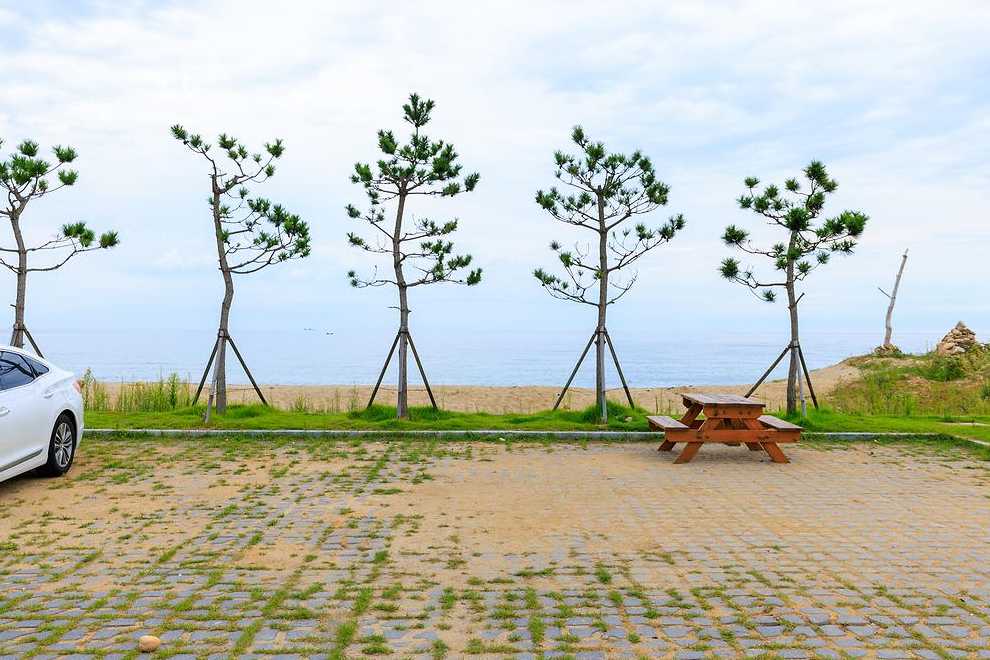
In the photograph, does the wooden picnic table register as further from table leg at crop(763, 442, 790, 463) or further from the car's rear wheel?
the car's rear wheel

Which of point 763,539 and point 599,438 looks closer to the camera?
point 763,539

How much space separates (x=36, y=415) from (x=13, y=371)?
551 millimetres

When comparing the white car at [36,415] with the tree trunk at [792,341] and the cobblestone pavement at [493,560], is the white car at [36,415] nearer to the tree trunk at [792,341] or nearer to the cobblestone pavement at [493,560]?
the cobblestone pavement at [493,560]

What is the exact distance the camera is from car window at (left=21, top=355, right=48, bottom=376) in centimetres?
916

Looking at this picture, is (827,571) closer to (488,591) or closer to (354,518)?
(488,591)

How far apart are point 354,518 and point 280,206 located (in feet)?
27.3

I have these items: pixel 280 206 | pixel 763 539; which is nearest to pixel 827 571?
pixel 763 539

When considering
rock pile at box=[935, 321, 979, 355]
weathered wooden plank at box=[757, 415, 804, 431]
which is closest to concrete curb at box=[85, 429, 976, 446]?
weathered wooden plank at box=[757, 415, 804, 431]

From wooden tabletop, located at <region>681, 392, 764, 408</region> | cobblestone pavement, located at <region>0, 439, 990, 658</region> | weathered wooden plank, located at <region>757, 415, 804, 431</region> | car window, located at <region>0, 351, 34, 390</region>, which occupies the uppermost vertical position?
car window, located at <region>0, 351, 34, 390</region>

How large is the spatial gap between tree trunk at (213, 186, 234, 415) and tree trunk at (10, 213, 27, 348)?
10.2 ft

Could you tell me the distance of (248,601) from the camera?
493 centimetres

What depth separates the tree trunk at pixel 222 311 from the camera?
14195mm

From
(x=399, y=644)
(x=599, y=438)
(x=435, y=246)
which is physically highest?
(x=435, y=246)

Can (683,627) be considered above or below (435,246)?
below
